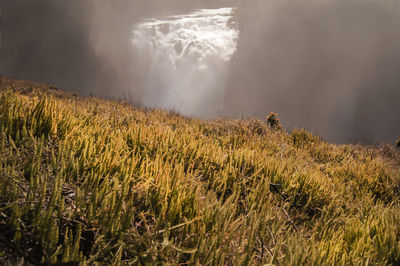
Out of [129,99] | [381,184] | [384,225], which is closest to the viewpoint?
[384,225]

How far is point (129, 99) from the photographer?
9016mm

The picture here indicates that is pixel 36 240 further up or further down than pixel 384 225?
further up

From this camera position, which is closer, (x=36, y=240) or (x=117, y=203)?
(x=36, y=240)

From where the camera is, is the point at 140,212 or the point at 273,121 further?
the point at 273,121

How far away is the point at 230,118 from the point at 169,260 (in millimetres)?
6705

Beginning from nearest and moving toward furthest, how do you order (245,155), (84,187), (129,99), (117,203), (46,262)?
(46,262) → (117,203) → (84,187) → (245,155) → (129,99)

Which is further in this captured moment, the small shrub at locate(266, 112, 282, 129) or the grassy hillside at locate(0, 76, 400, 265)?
the small shrub at locate(266, 112, 282, 129)

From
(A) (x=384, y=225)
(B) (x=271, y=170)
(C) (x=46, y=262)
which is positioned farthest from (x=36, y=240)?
(A) (x=384, y=225)

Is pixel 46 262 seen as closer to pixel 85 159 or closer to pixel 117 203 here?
pixel 117 203

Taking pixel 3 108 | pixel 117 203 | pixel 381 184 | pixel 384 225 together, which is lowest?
pixel 381 184

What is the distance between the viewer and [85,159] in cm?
156

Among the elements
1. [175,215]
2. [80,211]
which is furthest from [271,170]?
[80,211]

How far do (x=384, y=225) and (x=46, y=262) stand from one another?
2092mm

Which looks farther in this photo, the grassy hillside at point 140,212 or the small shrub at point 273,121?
the small shrub at point 273,121
